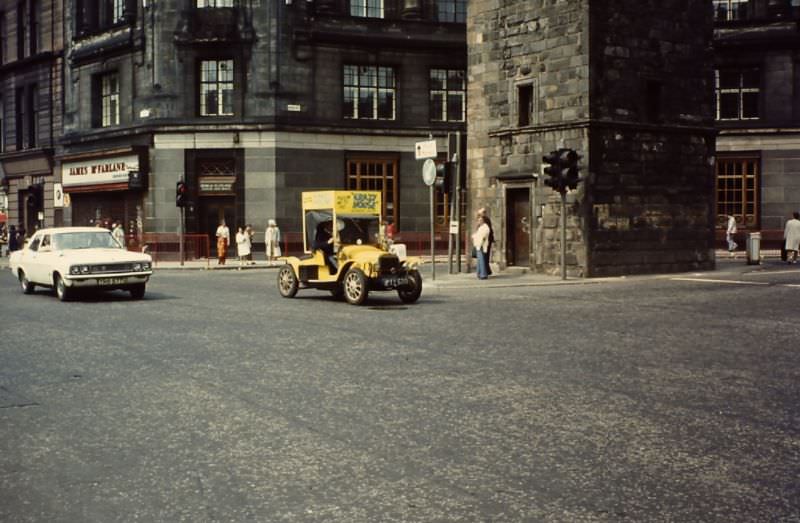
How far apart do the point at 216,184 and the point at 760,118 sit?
71.5ft

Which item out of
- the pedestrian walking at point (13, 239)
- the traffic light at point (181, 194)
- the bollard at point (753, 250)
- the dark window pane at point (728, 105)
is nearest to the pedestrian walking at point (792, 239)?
the bollard at point (753, 250)

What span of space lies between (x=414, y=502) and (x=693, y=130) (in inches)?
910

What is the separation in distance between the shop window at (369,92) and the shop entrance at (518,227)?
12.3m

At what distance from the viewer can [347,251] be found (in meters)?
17.4

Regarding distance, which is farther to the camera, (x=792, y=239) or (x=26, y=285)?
(x=792, y=239)

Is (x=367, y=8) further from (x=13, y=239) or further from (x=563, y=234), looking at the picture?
(x=13, y=239)

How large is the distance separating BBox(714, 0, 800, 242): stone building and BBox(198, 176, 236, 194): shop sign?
19493 millimetres

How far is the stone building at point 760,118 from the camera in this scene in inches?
1483

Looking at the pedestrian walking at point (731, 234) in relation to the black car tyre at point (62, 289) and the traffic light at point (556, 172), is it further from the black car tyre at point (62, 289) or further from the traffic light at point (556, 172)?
the black car tyre at point (62, 289)

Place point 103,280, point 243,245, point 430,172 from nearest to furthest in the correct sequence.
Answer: point 103,280 → point 430,172 → point 243,245

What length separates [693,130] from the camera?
85.4 feet

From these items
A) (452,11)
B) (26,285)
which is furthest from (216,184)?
(26,285)

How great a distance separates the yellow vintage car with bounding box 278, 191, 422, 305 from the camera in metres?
17.0

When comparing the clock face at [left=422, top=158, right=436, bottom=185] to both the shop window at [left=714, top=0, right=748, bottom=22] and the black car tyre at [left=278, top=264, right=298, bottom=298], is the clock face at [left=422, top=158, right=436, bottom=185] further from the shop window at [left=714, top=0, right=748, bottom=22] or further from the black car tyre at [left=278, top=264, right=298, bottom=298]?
the shop window at [left=714, top=0, right=748, bottom=22]
